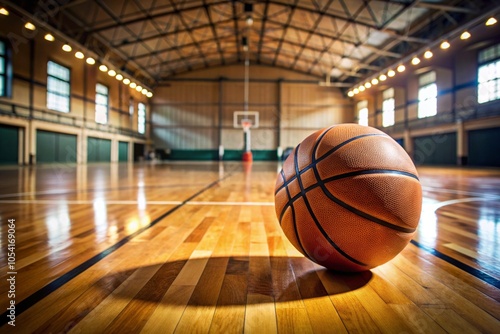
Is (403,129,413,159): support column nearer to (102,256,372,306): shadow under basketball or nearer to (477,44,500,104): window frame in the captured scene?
(477,44,500,104): window frame

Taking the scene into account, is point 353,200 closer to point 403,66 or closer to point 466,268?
point 466,268

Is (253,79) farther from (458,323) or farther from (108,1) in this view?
(458,323)

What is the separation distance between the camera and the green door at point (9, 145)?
13008mm

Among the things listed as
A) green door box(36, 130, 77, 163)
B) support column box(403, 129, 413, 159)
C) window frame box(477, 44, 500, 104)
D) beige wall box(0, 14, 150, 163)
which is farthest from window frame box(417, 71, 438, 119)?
green door box(36, 130, 77, 163)

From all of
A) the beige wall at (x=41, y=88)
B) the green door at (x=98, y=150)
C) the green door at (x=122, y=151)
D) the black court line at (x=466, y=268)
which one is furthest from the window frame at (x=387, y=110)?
the black court line at (x=466, y=268)

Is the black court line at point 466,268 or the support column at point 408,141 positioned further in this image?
the support column at point 408,141

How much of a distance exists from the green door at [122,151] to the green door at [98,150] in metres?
1.32

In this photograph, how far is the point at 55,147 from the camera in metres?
16.2

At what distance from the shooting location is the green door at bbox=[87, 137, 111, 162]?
18938 millimetres

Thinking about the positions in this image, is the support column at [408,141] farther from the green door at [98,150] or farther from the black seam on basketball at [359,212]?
the black seam on basketball at [359,212]

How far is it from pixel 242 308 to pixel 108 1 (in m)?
16.6

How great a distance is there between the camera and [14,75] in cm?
1299

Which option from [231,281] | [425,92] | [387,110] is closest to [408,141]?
[425,92]

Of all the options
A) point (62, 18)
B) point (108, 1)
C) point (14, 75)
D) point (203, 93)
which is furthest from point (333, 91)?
point (14, 75)
